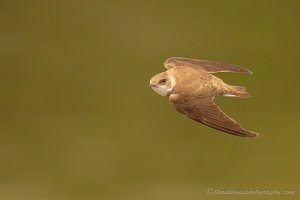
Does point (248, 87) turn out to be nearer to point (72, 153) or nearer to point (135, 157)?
point (135, 157)

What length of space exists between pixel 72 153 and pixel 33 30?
1.19 feet

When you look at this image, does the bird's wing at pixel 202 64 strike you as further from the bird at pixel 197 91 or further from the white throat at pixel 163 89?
the white throat at pixel 163 89

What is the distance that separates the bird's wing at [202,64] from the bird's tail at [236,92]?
54mm

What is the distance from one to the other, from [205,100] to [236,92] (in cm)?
13

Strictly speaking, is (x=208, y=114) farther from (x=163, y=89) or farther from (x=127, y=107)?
(x=127, y=107)

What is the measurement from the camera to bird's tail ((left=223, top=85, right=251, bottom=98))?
121cm

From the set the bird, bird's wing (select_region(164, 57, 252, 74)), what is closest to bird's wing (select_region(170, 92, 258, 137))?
the bird

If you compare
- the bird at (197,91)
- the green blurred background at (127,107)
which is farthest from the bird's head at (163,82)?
the green blurred background at (127,107)

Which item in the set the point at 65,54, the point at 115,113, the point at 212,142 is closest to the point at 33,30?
the point at 65,54

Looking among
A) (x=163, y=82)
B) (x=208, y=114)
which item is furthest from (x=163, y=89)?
(x=208, y=114)

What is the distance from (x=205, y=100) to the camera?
3.78ft

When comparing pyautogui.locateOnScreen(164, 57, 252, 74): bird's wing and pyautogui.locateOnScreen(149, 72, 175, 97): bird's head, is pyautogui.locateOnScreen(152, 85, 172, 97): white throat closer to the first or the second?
pyautogui.locateOnScreen(149, 72, 175, 97): bird's head

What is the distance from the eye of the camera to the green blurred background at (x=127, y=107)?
1.28 meters

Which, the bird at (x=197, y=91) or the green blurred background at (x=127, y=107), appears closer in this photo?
the bird at (x=197, y=91)
